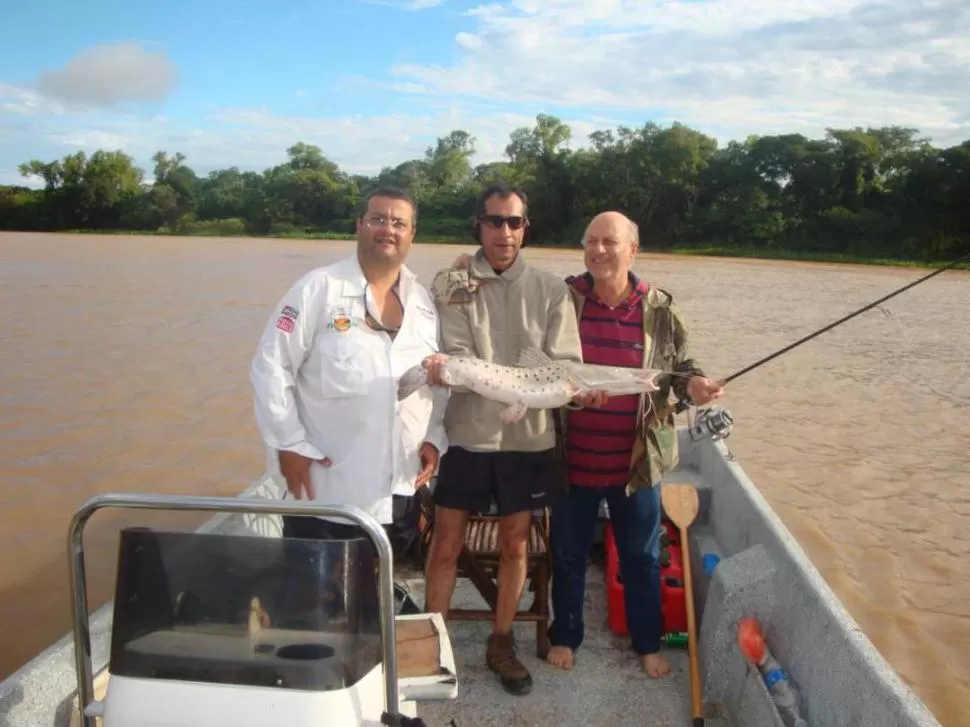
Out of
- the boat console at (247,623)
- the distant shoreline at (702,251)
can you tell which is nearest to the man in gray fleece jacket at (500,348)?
the boat console at (247,623)

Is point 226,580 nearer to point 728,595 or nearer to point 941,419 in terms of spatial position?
point 728,595

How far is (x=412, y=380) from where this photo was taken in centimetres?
336

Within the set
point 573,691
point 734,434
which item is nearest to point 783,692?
point 573,691

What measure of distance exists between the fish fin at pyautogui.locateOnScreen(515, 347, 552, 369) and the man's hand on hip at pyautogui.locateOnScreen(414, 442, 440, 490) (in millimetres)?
554

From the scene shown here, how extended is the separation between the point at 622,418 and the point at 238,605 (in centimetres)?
212

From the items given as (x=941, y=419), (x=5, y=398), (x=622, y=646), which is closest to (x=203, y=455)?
(x=5, y=398)

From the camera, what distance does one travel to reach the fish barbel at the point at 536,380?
3.45 metres

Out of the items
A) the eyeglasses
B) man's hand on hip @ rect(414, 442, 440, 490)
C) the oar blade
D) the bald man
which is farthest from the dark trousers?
the eyeglasses

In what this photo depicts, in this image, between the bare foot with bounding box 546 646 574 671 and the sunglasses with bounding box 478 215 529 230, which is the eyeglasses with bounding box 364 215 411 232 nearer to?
the sunglasses with bounding box 478 215 529 230

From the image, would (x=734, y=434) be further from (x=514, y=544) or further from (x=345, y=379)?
(x=345, y=379)

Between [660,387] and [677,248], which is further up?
[677,248]

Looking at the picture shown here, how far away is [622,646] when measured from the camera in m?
4.41

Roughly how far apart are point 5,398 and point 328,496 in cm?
1072

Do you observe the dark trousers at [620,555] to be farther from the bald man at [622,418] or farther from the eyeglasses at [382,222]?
the eyeglasses at [382,222]
